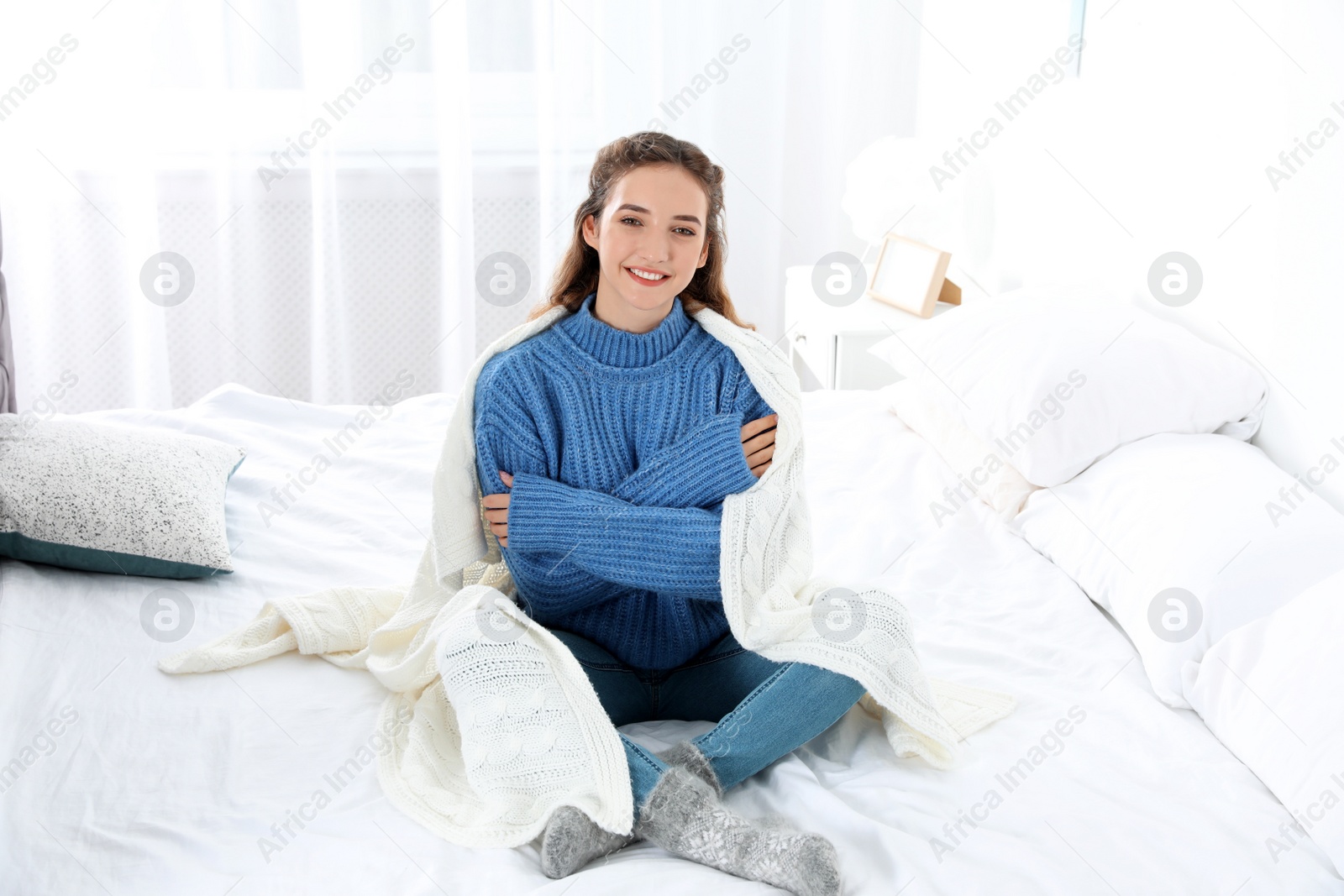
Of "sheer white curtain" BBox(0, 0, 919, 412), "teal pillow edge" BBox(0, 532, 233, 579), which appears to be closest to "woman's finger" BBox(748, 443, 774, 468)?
"teal pillow edge" BBox(0, 532, 233, 579)

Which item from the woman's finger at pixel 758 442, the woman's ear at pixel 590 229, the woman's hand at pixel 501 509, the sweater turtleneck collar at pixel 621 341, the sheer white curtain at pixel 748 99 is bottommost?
the woman's hand at pixel 501 509

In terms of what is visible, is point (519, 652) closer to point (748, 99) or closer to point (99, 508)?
point (99, 508)

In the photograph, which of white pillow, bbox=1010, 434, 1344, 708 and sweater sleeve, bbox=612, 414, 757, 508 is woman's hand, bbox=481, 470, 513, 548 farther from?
white pillow, bbox=1010, 434, 1344, 708

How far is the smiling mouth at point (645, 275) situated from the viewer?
55.4 inches

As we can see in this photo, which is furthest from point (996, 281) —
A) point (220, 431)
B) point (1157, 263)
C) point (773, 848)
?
point (773, 848)

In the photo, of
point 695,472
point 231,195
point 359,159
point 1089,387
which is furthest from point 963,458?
point 231,195

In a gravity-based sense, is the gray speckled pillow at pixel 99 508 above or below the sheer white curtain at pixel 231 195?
below

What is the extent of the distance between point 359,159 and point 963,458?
6.56 feet

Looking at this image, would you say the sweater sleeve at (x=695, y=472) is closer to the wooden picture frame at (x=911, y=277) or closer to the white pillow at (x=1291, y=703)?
the white pillow at (x=1291, y=703)

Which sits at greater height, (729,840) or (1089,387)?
(1089,387)

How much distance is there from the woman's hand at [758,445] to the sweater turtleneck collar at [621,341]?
0.48 feet

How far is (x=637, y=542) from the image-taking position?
132cm

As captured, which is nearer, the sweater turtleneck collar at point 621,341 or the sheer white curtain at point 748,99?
the sweater turtleneck collar at point 621,341

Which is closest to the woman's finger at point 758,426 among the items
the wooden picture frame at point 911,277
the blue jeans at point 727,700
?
the blue jeans at point 727,700
